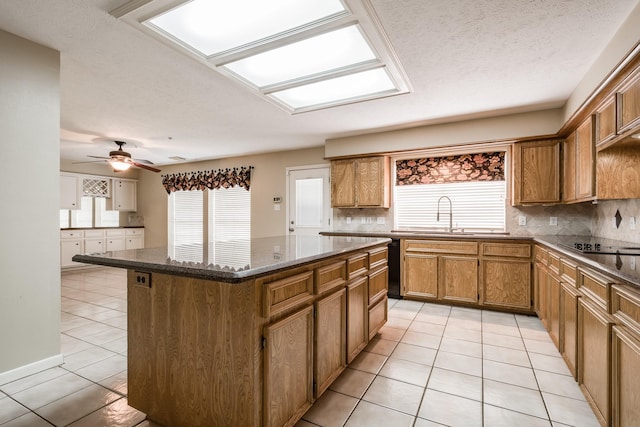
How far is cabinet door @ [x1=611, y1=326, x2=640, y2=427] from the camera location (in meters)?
1.33

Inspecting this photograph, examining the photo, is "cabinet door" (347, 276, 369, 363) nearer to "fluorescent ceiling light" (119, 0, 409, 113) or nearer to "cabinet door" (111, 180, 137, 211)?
"fluorescent ceiling light" (119, 0, 409, 113)

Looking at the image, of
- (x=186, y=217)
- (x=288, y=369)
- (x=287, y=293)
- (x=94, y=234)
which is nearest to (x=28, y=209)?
(x=287, y=293)

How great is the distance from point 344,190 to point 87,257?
3.81m

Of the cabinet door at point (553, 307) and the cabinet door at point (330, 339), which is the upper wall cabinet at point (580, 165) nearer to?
the cabinet door at point (553, 307)

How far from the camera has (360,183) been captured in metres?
4.94

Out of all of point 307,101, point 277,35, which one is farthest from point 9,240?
point 307,101

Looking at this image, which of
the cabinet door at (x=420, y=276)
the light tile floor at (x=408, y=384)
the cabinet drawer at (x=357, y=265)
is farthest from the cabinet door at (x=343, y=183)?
the cabinet drawer at (x=357, y=265)

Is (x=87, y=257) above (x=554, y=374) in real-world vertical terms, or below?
above

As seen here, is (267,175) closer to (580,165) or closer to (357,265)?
(357,265)

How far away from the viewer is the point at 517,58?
99.4 inches

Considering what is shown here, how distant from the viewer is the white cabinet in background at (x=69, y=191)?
654cm

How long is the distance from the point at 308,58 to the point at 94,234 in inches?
264

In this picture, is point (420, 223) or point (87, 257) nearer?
point (87, 257)

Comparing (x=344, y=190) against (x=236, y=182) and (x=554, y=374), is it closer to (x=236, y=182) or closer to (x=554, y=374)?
(x=236, y=182)
